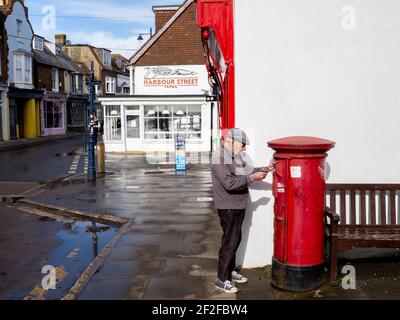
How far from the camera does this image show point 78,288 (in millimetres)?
5539

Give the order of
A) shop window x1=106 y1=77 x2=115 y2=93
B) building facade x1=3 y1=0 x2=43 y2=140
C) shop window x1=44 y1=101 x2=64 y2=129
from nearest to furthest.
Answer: building facade x1=3 y1=0 x2=43 y2=140
shop window x1=44 y1=101 x2=64 y2=129
shop window x1=106 y1=77 x2=115 y2=93

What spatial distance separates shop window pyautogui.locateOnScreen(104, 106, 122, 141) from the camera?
28.6 metres

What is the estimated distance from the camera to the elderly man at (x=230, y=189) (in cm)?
519

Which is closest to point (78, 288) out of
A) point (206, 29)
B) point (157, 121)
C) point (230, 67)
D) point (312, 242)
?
point (312, 242)

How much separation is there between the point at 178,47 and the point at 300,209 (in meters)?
27.0

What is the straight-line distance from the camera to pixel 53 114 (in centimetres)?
4616

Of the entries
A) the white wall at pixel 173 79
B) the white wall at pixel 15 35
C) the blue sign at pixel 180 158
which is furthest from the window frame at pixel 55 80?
the blue sign at pixel 180 158

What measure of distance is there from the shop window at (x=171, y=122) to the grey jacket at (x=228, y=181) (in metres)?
23.2

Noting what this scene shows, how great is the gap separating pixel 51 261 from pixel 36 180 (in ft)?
31.9

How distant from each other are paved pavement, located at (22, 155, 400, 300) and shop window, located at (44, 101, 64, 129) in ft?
109

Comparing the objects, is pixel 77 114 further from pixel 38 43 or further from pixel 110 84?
pixel 38 43

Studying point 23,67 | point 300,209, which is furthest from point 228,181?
point 23,67

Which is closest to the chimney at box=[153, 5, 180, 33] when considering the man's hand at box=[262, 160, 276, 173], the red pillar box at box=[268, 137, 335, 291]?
the man's hand at box=[262, 160, 276, 173]

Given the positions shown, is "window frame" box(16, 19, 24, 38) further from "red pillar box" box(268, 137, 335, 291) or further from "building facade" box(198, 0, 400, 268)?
"red pillar box" box(268, 137, 335, 291)
